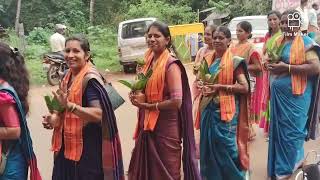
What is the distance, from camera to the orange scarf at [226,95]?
447 cm

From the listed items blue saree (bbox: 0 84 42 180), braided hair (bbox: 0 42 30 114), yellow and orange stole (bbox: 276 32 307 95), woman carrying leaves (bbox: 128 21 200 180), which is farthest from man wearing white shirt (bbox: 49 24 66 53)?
blue saree (bbox: 0 84 42 180)

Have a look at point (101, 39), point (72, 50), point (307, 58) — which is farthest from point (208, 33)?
point (101, 39)

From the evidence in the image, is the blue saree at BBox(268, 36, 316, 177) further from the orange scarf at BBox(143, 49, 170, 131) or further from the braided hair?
the braided hair

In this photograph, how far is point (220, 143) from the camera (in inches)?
179

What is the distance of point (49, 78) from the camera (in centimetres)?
1284

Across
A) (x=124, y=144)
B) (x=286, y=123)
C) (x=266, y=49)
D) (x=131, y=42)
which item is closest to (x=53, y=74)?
(x=131, y=42)

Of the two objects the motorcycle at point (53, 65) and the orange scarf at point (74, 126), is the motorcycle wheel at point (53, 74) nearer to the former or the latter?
the motorcycle at point (53, 65)

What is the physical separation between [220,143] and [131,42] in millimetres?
11275

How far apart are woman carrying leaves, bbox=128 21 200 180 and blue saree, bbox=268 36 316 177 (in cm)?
128

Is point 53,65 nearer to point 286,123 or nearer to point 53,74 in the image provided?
point 53,74

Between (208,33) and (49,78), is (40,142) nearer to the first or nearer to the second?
(208,33)

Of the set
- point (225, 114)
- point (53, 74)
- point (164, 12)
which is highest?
point (164, 12)

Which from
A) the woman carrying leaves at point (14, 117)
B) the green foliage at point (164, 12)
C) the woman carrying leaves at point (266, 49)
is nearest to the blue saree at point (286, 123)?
the woman carrying leaves at point (266, 49)

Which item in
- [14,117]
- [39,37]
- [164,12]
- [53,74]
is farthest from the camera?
[164,12]
